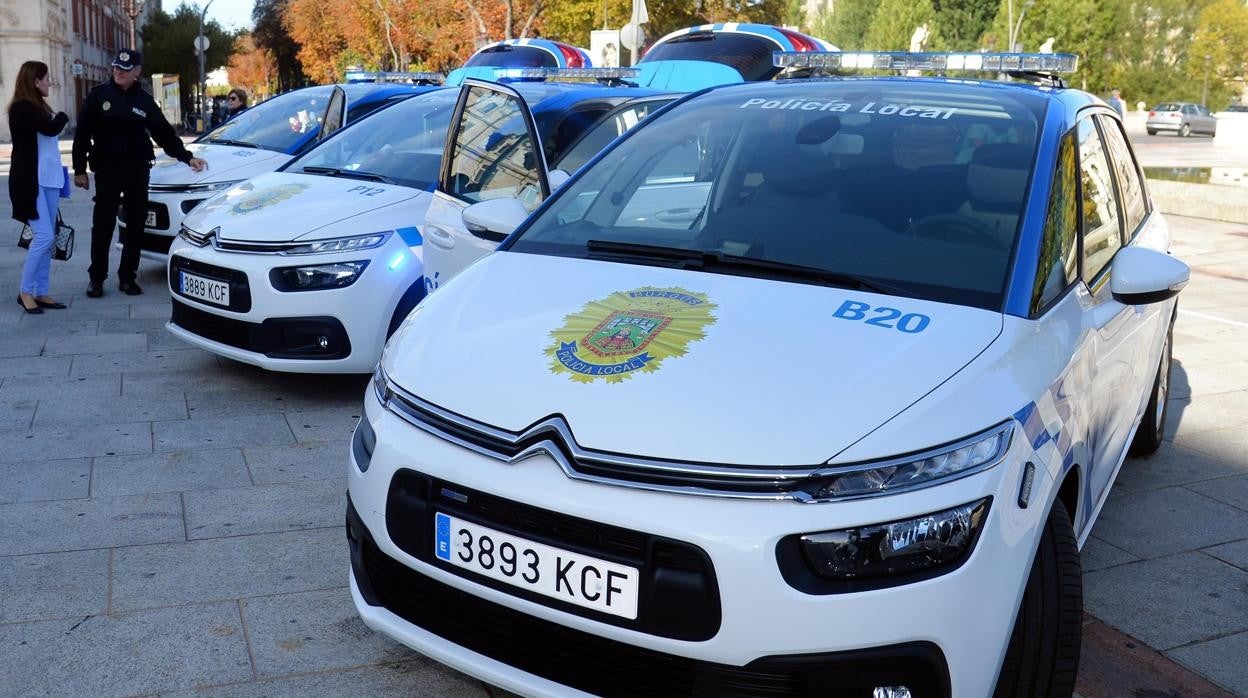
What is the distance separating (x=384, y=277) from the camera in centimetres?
589

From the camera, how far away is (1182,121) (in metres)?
51.5

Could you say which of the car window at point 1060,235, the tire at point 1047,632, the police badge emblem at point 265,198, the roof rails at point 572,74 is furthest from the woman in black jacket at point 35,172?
the tire at point 1047,632

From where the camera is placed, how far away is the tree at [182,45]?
62469 millimetres

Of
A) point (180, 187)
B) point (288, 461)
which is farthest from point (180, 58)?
point (288, 461)

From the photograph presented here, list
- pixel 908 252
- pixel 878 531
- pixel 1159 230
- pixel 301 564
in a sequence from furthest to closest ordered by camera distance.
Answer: pixel 1159 230 → pixel 301 564 → pixel 908 252 → pixel 878 531

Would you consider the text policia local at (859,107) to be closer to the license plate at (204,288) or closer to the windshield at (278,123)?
the license plate at (204,288)

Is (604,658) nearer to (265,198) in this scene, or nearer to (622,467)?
(622,467)

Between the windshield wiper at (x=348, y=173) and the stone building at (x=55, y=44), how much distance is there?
3274 centimetres

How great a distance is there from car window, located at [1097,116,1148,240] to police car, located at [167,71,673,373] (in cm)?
231

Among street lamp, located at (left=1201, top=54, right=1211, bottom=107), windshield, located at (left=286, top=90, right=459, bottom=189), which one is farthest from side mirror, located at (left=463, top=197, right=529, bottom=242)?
street lamp, located at (left=1201, top=54, right=1211, bottom=107)

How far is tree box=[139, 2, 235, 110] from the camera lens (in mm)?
62469

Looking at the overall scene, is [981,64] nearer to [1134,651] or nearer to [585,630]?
[1134,651]

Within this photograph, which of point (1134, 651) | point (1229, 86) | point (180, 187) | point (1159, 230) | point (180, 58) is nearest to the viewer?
point (1134, 651)

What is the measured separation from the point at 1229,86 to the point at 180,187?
260 feet
